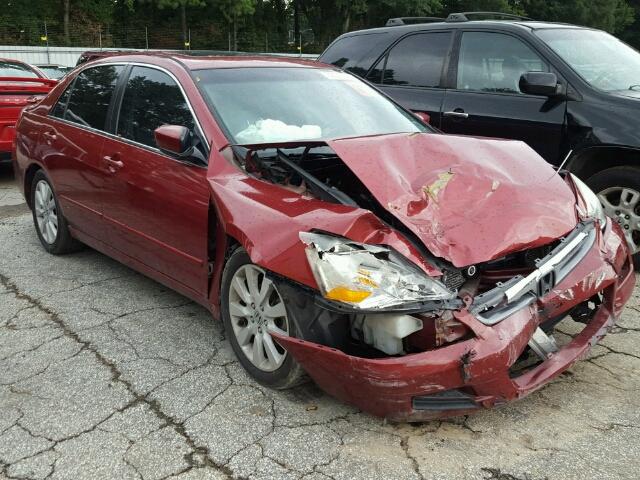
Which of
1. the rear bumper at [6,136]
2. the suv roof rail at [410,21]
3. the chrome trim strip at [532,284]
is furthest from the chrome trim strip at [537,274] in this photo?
the rear bumper at [6,136]

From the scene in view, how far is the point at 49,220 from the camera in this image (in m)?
5.18

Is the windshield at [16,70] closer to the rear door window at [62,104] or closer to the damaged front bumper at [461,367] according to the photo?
the rear door window at [62,104]

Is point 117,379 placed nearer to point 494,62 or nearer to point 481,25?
point 494,62

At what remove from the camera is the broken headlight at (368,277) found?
94.6 inches

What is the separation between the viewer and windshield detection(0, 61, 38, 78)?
9828 millimetres

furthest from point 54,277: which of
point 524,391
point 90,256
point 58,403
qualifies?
point 524,391

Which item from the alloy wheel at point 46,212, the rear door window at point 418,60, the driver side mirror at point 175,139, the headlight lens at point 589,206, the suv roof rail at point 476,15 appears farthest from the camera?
the suv roof rail at point 476,15

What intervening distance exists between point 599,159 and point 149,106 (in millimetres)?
3330

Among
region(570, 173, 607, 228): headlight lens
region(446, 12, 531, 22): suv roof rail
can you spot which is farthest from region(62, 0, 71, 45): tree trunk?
region(570, 173, 607, 228): headlight lens

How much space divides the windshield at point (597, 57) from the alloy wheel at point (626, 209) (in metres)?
0.81

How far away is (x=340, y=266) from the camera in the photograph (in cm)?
246

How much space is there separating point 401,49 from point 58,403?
15.0ft

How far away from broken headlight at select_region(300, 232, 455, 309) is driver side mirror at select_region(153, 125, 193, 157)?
1.20 metres

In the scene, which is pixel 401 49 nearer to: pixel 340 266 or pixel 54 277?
pixel 54 277
